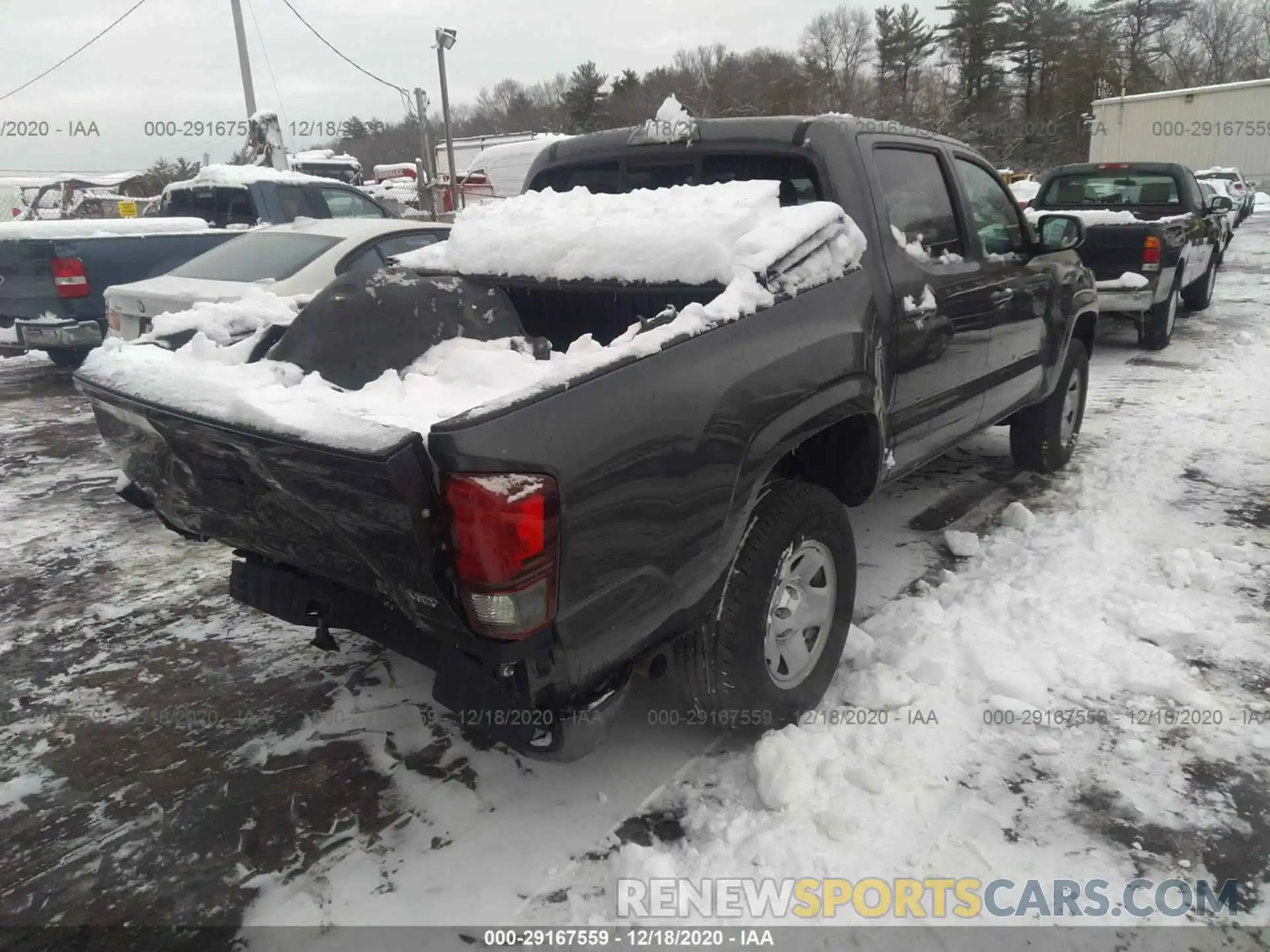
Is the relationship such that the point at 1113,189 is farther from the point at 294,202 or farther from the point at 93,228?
the point at 93,228

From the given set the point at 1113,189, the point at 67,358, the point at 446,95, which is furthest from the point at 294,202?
the point at 446,95

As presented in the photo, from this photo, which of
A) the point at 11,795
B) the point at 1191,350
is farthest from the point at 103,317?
the point at 1191,350

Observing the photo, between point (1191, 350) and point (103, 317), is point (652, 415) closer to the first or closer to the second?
point (103, 317)

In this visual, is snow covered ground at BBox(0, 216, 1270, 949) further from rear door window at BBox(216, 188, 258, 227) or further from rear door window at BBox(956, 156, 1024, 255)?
rear door window at BBox(216, 188, 258, 227)

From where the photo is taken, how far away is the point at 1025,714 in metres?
2.89

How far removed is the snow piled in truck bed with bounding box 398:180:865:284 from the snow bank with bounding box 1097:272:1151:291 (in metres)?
6.65

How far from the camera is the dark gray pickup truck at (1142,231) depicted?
829cm

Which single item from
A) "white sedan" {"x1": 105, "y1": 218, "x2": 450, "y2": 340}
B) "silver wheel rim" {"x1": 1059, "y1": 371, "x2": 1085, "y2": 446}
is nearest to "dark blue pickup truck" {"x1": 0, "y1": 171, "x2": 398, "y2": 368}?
"white sedan" {"x1": 105, "y1": 218, "x2": 450, "y2": 340}

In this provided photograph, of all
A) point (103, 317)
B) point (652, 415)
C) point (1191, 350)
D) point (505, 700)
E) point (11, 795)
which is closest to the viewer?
point (505, 700)

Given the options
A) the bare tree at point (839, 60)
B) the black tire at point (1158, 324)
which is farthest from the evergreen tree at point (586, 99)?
the black tire at point (1158, 324)

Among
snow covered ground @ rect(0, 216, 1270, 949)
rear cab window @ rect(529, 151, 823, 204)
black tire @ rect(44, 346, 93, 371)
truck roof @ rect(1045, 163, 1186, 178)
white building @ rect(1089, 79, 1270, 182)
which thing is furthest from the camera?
white building @ rect(1089, 79, 1270, 182)

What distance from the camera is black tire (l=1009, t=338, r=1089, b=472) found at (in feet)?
16.8

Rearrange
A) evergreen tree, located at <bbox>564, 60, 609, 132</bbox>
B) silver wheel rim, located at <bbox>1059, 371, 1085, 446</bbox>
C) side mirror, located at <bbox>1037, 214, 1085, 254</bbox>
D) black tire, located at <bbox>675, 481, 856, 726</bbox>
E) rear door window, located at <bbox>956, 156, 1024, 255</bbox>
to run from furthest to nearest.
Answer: evergreen tree, located at <bbox>564, 60, 609, 132</bbox> → silver wheel rim, located at <bbox>1059, 371, 1085, 446</bbox> → side mirror, located at <bbox>1037, 214, 1085, 254</bbox> → rear door window, located at <bbox>956, 156, 1024, 255</bbox> → black tire, located at <bbox>675, 481, 856, 726</bbox>

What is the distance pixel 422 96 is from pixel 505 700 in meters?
23.7
